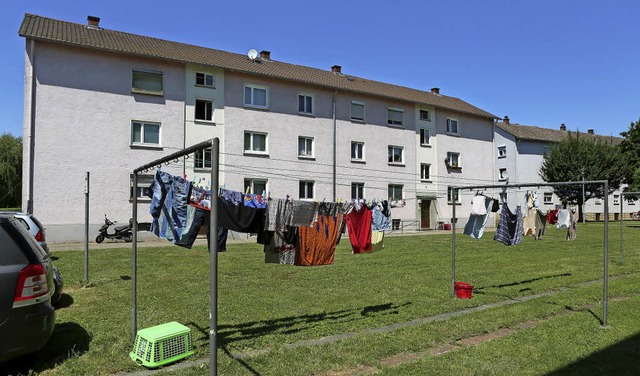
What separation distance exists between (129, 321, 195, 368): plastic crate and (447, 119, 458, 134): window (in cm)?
3345

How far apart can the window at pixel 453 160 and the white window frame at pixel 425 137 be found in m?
2.35

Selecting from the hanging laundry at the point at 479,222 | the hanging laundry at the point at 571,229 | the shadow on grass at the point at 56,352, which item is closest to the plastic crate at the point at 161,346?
the shadow on grass at the point at 56,352

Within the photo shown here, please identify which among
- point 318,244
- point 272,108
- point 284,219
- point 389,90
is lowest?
point 318,244

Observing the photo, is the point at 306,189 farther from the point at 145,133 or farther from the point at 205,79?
the point at 145,133

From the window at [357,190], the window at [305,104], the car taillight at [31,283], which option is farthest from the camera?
the window at [357,190]

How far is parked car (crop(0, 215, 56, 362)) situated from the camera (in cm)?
427

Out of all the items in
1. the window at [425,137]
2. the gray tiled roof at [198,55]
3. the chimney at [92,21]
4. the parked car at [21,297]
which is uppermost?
the chimney at [92,21]

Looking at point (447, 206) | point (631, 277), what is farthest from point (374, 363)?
point (447, 206)

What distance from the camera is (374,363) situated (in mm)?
5113

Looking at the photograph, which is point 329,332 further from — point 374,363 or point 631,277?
point 631,277

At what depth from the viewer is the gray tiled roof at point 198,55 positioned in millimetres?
21594

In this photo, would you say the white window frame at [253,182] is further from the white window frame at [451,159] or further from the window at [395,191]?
the white window frame at [451,159]

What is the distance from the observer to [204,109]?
24625 mm

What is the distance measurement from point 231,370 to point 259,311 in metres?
2.67
